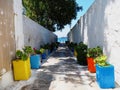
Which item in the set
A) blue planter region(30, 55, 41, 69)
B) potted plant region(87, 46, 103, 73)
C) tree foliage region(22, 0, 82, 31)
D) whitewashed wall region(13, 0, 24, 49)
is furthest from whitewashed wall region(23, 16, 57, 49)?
tree foliage region(22, 0, 82, 31)

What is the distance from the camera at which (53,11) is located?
83.7 feet

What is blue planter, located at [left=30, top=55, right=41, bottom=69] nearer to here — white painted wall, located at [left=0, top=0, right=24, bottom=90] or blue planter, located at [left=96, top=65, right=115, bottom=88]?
white painted wall, located at [left=0, top=0, right=24, bottom=90]

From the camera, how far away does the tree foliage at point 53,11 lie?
24.9 m

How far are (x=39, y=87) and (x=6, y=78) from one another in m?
1.06

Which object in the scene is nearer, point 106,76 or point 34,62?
point 106,76

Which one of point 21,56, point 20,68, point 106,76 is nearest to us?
point 106,76

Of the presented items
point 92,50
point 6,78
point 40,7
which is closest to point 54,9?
point 40,7

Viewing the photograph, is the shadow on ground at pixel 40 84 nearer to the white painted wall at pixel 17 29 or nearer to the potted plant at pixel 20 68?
the potted plant at pixel 20 68

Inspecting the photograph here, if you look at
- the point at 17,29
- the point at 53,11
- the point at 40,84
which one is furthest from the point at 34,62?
the point at 53,11

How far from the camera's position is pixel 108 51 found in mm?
7512

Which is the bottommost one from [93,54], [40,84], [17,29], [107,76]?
[40,84]

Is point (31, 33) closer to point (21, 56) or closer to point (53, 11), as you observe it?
point (21, 56)

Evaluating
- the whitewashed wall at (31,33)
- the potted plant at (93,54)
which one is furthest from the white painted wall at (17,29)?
the potted plant at (93,54)

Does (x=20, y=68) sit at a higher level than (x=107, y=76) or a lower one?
higher
